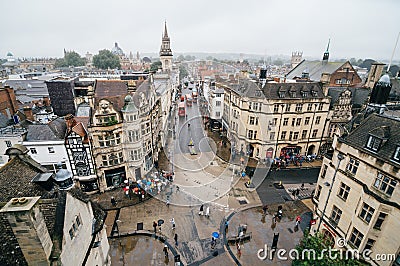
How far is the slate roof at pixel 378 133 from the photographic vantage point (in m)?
15.4

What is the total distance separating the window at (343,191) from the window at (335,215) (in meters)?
1.49

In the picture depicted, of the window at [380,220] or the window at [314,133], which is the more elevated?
the window at [380,220]

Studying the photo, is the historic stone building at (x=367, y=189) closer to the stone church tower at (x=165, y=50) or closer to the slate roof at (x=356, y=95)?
the slate roof at (x=356, y=95)

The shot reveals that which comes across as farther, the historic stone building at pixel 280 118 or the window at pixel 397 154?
the historic stone building at pixel 280 118

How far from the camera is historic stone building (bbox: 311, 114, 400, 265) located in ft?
48.9

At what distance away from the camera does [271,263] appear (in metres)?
20.4

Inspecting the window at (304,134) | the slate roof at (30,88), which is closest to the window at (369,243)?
the window at (304,134)

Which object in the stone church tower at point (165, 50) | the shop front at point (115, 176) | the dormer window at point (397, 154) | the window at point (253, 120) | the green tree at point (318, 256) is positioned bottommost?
the shop front at point (115, 176)

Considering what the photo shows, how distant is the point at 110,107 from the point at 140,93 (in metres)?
4.91

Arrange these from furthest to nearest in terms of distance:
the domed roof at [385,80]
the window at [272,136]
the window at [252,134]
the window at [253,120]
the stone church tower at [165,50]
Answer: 1. the stone church tower at [165,50]
2. the window at [252,134]
3. the window at [272,136]
4. the window at [253,120]
5. the domed roof at [385,80]

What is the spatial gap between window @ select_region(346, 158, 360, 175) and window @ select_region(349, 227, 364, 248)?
483 centimetres

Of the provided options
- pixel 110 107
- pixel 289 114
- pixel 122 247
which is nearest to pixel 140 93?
pixel 110 107

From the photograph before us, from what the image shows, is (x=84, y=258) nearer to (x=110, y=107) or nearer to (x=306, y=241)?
(x=306, y=241)

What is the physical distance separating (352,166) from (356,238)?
6007mm
